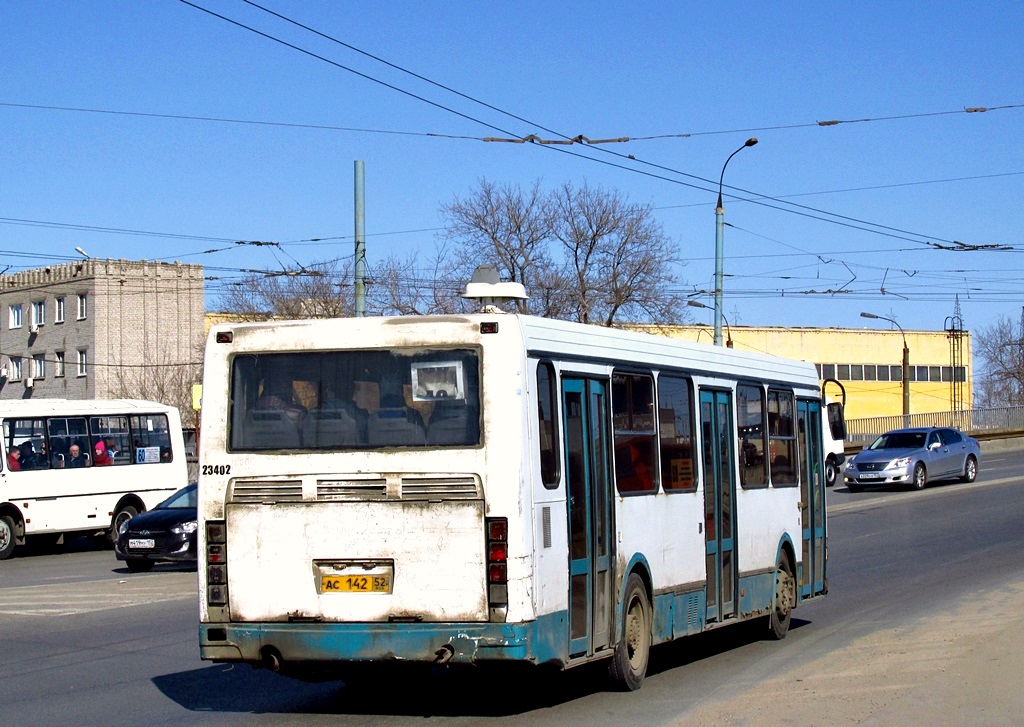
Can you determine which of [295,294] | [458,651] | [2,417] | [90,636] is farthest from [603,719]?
[295,294]

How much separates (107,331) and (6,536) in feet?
120

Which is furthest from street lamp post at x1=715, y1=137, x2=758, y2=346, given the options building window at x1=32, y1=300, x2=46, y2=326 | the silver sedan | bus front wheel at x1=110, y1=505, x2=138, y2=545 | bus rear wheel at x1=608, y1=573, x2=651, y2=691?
building window at x1=32, y1=300, x2=46, y2=326

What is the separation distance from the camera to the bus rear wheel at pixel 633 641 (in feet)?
31.6

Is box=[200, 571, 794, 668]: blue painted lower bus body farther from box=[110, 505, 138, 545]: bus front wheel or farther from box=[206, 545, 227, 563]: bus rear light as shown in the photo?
box=[110, 505, 138, 545]: bus front wheel

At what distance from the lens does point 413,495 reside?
8.36 meters

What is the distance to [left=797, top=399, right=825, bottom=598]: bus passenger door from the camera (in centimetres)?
1412

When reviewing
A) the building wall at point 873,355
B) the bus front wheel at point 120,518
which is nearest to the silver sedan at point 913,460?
the bus front wheel at point 120,518

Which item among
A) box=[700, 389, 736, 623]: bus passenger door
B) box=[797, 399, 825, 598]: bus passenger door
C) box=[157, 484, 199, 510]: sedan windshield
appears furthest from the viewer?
box=[157, 484, 199, 510]: sedan windshield

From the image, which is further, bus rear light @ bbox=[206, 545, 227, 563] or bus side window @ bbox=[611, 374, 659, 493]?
bus side window @ bbox=[611, 374, 659, 493]

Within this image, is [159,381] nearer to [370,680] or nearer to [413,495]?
[370,680]

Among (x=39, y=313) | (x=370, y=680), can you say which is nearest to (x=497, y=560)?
(x=370, y=680)

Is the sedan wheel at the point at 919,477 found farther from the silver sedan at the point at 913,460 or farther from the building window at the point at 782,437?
the building window at the point at 782,437

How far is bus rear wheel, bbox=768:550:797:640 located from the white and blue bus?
3.88 metres

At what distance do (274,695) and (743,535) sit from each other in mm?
4477
